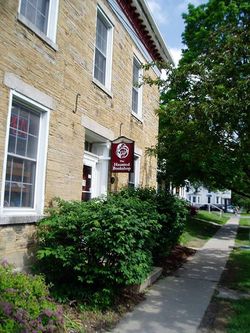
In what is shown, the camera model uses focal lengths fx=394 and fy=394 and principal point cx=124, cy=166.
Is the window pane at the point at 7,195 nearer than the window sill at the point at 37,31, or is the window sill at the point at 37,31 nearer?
the window pane at the point at 7,195

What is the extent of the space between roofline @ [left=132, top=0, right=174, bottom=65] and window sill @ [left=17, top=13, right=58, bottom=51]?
4.94 m

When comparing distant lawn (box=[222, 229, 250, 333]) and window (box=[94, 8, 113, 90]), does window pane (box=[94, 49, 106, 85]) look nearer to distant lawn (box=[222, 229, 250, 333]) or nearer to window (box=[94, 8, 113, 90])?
window (box=[94, 8, 113, 90])

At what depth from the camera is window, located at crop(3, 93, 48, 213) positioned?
20.9 ft

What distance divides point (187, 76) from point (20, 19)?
3785mm

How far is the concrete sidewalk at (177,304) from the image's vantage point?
18.9 ft

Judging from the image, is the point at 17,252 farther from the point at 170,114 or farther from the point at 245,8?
the point at 245,8

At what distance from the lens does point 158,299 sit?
7.23 metres

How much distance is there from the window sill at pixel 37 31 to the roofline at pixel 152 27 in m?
4.94

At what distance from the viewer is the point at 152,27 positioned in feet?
42.7

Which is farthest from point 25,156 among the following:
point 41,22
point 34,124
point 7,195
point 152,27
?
point 152,27

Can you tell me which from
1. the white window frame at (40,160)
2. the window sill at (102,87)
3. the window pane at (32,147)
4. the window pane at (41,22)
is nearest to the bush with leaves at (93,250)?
the white window frame at (40,160)

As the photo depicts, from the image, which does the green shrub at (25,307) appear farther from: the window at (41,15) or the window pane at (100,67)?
the window pane at (100,67)

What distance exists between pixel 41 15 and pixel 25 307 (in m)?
5.35

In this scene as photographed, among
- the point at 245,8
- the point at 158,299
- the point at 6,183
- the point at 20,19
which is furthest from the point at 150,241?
the point at 245,8
